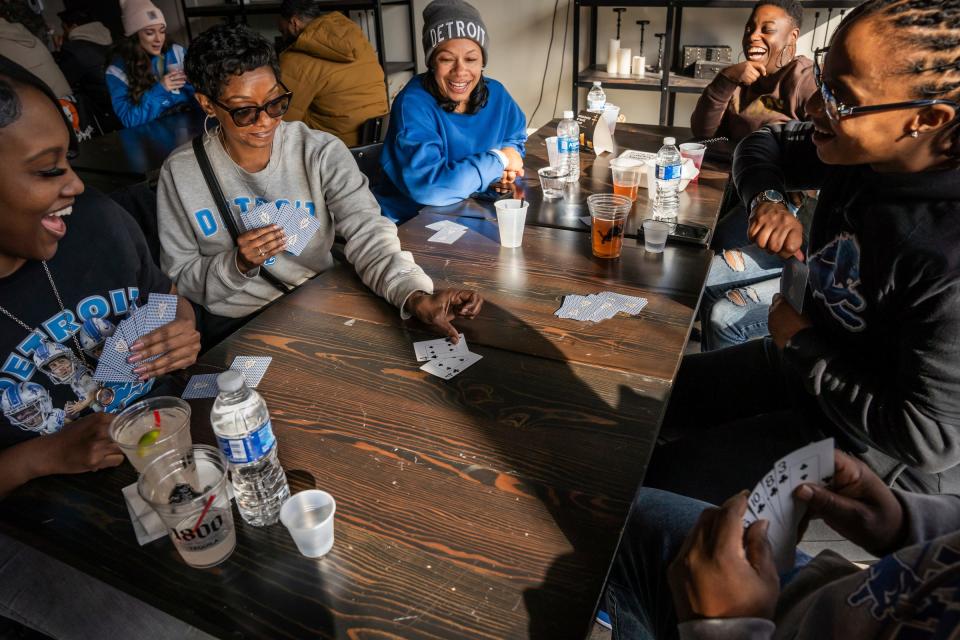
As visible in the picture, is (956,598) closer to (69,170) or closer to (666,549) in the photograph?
(666,549)

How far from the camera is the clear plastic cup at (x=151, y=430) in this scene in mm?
1008

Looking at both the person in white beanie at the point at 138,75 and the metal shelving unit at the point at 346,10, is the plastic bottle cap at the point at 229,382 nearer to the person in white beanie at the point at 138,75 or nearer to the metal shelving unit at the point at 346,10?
the person in white beanie at the point at 138,75

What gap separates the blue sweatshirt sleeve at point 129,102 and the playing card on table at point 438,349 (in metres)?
3.70

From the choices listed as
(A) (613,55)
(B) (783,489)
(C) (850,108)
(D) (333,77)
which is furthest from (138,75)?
(B) (783,489)

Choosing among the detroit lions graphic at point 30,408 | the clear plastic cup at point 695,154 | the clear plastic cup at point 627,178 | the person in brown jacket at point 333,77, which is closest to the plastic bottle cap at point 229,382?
the detroit lions graphic at point 30,408

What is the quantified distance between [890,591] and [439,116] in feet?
7.28

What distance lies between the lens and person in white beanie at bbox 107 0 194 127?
4074 millimetres

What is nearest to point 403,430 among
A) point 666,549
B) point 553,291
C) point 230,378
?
point 230,378

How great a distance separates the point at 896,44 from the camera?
1.04 metres

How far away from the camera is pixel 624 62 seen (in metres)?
4.75

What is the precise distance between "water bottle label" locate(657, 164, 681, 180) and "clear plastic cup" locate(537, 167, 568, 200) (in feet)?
1.31

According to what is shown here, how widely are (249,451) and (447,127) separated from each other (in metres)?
1.89

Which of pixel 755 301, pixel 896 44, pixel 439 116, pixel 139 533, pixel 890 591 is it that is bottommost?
pixel 755 301

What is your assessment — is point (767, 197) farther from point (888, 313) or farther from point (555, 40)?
point (555, 40)
